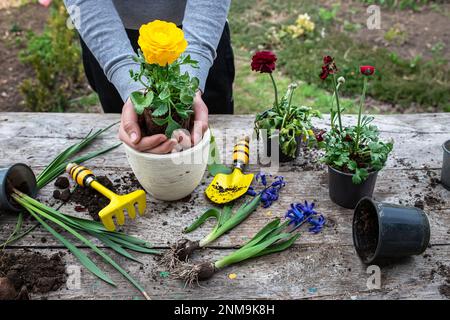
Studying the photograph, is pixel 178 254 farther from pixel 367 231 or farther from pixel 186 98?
pixel 367 231

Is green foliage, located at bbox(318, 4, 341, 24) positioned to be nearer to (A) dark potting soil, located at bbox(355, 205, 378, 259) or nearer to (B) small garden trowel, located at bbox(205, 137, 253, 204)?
(B) small garden trowel, located at bbox(205, 137, 253, 204)

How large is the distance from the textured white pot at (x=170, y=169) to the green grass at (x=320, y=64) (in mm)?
2091

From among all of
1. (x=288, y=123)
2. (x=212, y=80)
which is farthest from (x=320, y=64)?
(x=288, y=123)

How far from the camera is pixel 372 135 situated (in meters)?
1.51

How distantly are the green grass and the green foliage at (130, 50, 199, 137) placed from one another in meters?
2.19

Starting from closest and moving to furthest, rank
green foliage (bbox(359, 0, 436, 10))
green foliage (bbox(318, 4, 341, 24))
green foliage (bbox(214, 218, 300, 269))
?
1. green foliage (bbox(214, 218, 300, 269))
2. green foliage (bbox(318, 4, 341, 24))
3. green foliage (bbox(359, 0, 436, 10))

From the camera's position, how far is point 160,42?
4.14 ft

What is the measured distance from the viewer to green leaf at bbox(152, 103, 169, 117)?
54.9 inches

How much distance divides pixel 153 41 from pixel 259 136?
706 mm

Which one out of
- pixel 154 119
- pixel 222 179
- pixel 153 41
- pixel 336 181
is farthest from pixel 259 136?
pixel 153 41

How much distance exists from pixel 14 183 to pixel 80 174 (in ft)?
0.70

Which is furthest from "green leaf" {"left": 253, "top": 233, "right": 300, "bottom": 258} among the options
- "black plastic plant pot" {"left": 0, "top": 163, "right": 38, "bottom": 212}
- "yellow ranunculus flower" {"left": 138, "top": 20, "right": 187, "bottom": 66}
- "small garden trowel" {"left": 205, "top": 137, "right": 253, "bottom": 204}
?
"black plastic plant pot" {"left": 0, "top": 163, "right": 38, "bottom": 212}
